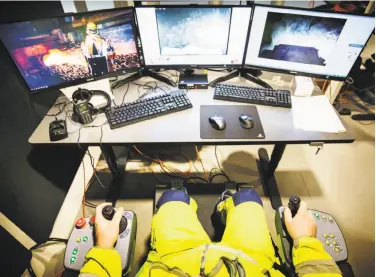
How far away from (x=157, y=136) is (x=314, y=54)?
1.00 m

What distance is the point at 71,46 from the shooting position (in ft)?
3.93

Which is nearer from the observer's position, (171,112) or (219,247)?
(219,247)

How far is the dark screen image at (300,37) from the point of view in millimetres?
1203

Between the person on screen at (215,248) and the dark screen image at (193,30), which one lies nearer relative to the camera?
the person on screen at (215,248)

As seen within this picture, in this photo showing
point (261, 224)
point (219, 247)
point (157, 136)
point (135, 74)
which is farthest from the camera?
point (135, 74)

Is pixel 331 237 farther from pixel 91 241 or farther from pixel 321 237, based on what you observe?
pixel 91 241

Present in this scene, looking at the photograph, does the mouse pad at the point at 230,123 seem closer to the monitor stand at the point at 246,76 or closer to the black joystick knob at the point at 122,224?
the monitor stand at the point at 246,76

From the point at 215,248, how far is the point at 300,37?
1.17 m

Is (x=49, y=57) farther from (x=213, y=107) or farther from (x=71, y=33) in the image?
(x=213, y=107)

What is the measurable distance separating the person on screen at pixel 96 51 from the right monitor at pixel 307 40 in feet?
2.72

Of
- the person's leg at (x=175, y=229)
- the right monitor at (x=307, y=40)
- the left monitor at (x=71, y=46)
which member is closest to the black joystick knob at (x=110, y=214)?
the person's leg at (x=175, y=229)

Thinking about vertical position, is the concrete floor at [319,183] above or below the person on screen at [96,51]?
below

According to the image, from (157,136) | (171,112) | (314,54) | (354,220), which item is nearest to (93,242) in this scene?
(157,136)

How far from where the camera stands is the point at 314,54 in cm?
131
